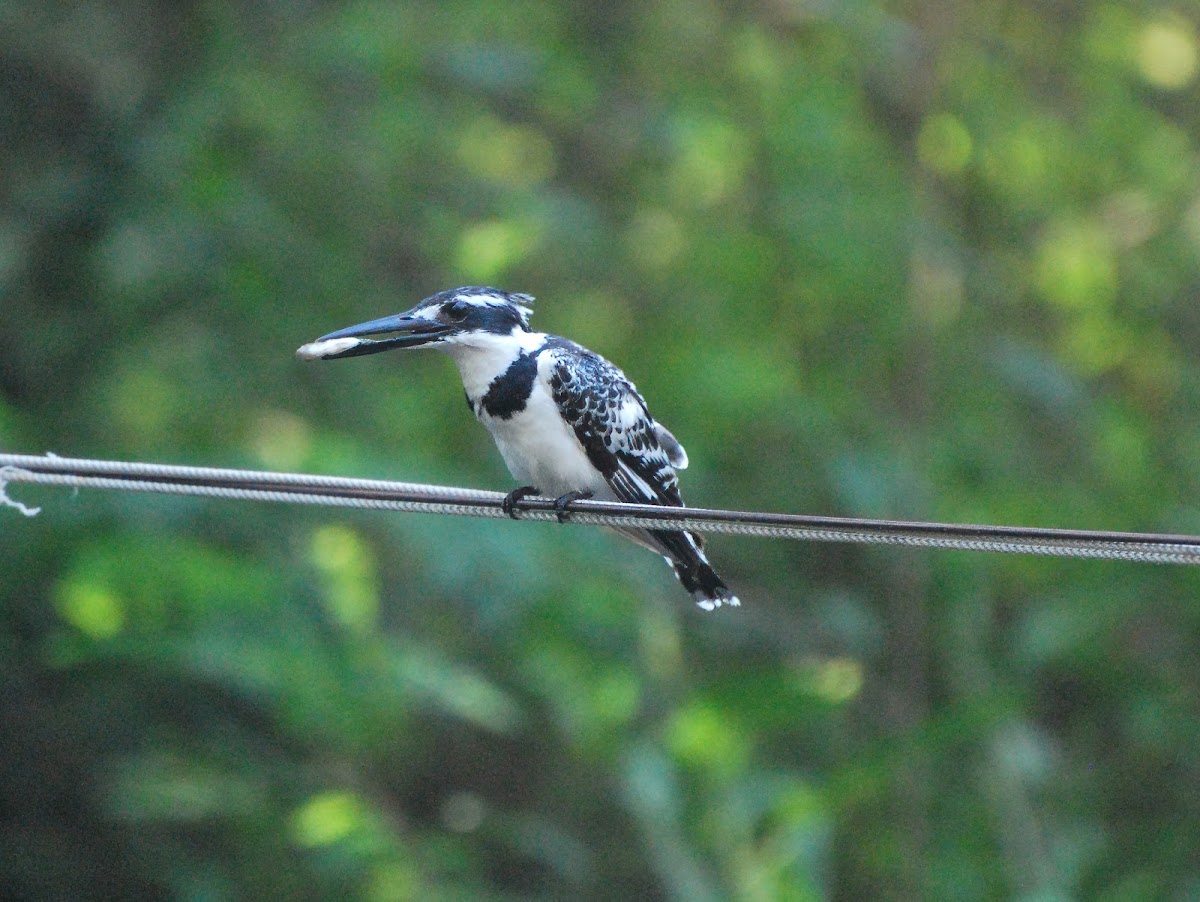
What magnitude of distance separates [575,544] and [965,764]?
219 cm

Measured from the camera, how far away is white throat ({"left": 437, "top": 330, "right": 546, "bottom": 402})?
10.5ft

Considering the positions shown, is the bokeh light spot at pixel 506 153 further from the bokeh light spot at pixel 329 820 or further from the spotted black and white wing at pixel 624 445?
the spotted black and white wing at pixel 624 445

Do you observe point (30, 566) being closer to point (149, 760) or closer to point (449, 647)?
point (149, 760)

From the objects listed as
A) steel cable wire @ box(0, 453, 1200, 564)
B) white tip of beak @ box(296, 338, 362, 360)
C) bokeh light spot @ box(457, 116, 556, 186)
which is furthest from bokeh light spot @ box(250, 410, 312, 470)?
steel cable wire @ box(0, 453, 1200, 564)

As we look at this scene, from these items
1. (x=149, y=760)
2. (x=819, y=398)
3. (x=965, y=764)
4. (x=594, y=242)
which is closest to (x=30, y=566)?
(x=149, y=760)

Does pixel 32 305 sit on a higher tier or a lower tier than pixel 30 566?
higher

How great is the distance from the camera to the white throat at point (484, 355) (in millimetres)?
3215

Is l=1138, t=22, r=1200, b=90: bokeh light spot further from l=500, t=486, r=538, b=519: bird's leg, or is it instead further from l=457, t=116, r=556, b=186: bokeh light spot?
l=500, t=486, r=538, b=519: bird's leg

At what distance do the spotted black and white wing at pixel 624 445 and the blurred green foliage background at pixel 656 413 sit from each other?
66.1 inches

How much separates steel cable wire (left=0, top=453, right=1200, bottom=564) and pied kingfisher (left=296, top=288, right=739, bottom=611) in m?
0.27

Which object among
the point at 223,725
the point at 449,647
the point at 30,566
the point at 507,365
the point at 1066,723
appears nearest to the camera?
the point at 507,365

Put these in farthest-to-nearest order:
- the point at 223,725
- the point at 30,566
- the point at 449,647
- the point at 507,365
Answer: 1. the point at 449,647
2. the point at 223,725
3. the point at 30,566
4. the point at 507,365

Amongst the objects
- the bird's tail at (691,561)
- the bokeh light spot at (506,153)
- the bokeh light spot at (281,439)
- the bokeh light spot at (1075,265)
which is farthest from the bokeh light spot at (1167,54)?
the bird's tail at (691,561)

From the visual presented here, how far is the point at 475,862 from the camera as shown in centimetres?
631
